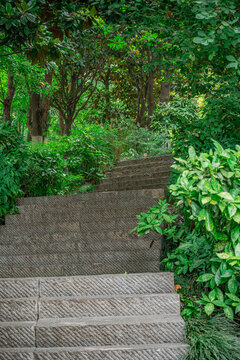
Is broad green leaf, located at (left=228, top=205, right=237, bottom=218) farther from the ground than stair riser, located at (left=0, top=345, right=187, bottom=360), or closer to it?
farther from the ground

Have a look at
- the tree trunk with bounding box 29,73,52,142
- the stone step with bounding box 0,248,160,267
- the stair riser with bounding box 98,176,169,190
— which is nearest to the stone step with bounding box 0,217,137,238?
the stone step with bounding box 0,248,160,267

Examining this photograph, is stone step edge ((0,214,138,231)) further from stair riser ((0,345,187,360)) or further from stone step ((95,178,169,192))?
stair riser ((0,345,187,360))

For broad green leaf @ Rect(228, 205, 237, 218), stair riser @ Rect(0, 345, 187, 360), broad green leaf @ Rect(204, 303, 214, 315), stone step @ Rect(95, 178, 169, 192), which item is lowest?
stair riser @ Rect(0, 345, 187, 360)

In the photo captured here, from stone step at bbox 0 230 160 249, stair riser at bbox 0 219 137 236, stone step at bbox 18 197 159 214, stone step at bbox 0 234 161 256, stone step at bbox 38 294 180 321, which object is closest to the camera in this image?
stone step at bbox 38 294 180 321

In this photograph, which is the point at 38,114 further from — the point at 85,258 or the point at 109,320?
the point at 109,320

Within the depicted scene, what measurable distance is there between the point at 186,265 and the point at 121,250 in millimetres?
841

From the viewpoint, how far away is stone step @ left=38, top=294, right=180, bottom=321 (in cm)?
265

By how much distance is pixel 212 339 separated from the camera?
2361 millimetres

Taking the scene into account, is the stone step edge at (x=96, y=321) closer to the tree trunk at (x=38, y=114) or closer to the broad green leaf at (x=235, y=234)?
the broad green leaf at (x=235, y=234)

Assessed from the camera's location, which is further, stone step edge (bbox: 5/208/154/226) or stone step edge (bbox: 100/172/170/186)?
stone step edge (bbox: 100/172/170/186)

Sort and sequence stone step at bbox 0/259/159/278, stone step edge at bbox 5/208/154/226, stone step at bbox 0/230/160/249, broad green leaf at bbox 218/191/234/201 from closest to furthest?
broad green leaf at bbox 218/191/234/201 → stone step at bbox 0/259/159/278 → stone step at bbox 0/230/160/249 → stone step edge at bbox 5/208/154/226

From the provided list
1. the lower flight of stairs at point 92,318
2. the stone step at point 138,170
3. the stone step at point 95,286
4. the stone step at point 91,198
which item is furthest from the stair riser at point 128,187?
the lower flight of stairs at point 92,318

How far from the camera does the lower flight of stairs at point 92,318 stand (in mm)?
2391

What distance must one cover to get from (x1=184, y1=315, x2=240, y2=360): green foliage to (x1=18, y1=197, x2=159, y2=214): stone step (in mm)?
2081
